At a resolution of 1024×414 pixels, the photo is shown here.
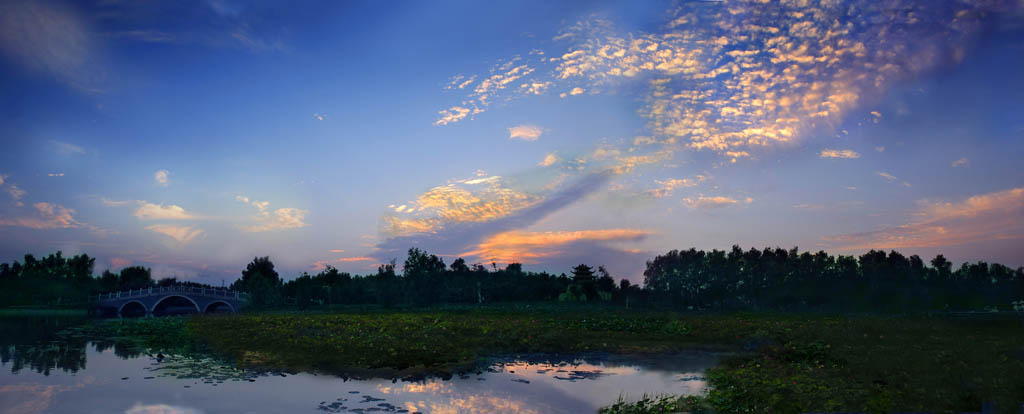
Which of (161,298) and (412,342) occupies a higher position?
(161,298)

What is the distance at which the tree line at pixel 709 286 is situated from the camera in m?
87.9

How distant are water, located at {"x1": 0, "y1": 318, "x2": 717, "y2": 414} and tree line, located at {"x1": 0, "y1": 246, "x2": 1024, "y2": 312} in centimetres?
6166

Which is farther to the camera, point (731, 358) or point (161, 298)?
point (161, 298)

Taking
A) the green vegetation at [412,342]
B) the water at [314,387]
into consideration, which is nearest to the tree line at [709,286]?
the green vegetation at [412,342]

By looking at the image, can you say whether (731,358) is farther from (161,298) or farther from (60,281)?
(60,281)

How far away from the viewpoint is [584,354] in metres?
25.8

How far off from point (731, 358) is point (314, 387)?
16103mm

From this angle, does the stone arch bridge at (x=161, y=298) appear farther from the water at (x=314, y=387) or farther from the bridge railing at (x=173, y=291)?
the water at (x=314, y=387)

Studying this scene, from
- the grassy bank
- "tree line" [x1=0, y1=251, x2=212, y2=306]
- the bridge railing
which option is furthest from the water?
"tree line" [x1=0, y1=251, x2=212, y2=306]

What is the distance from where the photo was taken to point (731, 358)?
2206cm

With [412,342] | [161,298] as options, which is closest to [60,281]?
[161,298]

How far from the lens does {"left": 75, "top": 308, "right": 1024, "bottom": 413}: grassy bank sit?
12797mm

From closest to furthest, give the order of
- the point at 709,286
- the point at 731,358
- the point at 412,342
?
the point at 731,358 < the point at 412,342 < the point at 709,286

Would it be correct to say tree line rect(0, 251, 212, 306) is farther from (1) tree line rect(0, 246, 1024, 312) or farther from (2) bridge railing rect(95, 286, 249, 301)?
(2) bridge railing rect(95, 286, 249, 301)
